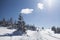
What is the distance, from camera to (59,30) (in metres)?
22.0

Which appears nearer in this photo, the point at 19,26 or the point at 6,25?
the point at 19,26

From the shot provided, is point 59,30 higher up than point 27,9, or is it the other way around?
point 27,9

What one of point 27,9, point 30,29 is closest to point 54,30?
point 30,29

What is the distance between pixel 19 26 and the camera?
18219 millimetres

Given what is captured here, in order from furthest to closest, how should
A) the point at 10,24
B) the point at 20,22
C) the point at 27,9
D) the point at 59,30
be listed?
the point at 10,24 → the point at 59,30 → the point at 20,22 → the point at 27,9

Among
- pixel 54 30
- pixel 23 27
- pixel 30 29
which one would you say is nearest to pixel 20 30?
pixel 23 27

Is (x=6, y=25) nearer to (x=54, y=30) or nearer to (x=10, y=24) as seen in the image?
(x=10, y=24)

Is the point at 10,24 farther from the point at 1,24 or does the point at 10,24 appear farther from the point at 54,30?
the point at 54,30

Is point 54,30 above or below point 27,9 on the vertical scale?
below

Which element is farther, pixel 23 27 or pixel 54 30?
pixel 54 30

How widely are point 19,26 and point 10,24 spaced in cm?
559

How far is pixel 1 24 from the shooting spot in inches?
890

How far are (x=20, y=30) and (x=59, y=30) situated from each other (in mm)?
7449

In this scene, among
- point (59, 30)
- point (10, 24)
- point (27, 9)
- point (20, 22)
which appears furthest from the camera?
point (10, 24)
